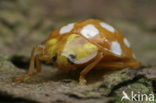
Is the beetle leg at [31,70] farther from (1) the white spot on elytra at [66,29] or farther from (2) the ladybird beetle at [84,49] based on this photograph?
(1) the white spot on elytra at [66,29]

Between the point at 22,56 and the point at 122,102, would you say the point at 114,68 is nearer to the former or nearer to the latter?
the point at 122,102

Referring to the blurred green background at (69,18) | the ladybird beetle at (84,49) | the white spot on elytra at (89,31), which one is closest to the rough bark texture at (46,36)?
the blurred green background at (69,18)

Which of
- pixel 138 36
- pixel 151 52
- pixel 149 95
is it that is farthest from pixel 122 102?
pixel 138 36

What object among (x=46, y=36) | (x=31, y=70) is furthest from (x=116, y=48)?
(x=46, y=36)

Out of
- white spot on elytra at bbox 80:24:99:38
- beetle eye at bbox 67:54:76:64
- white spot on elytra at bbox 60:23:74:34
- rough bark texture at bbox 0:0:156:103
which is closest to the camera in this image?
rough bark texture at bbox 0:0:156:103

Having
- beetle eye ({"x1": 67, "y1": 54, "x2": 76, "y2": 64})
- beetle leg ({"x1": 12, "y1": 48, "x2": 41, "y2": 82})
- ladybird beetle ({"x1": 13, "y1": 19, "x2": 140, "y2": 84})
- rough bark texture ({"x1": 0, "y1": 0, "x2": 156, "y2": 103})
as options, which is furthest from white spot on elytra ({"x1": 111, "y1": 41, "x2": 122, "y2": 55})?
beetle leg ({"x1": 12, "y1": 48, "x2": 41, "y2": 82})

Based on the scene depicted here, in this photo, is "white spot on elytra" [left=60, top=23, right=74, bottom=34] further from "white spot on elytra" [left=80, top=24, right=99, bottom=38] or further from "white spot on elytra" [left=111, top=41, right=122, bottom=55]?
"white spot on elytra" [left=111, top=41, right=122, bottom=55]
